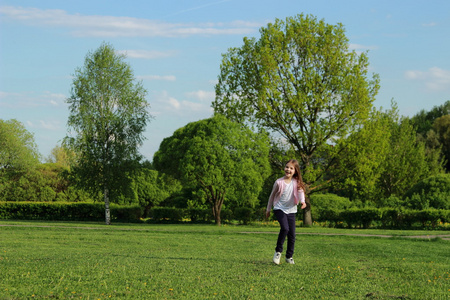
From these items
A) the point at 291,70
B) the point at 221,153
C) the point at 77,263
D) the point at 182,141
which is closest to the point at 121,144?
the point at 182,141

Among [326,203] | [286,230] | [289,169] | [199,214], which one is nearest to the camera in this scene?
[286,230]

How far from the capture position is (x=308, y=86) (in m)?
32.2

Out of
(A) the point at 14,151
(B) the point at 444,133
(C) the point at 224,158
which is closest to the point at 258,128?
(C) the point at 224,158

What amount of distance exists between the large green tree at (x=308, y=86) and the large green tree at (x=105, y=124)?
10238 millimetres

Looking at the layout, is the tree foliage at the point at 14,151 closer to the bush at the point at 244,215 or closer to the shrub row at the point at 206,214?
the shrub row at the point at 206,214

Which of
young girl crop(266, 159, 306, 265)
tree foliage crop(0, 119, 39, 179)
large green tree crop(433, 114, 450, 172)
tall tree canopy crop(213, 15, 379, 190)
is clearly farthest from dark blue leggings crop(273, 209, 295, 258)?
large green tree crop(433, 114, 450, 172)

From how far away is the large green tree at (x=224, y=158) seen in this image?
33906mm

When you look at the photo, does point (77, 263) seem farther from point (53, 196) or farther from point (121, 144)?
point (53, 196)

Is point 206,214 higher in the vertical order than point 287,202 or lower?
lower

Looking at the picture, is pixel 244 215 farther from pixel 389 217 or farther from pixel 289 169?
pixel 289 169

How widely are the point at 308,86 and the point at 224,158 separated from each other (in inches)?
294

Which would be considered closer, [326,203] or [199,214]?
[199,214]

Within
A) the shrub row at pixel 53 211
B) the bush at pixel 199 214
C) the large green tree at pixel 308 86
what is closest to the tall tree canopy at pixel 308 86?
the large green tree at pixel 308 86

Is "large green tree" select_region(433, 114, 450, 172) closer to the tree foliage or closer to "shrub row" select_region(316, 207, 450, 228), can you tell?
"shrub row" select_region(316, 207, 450, 228)
